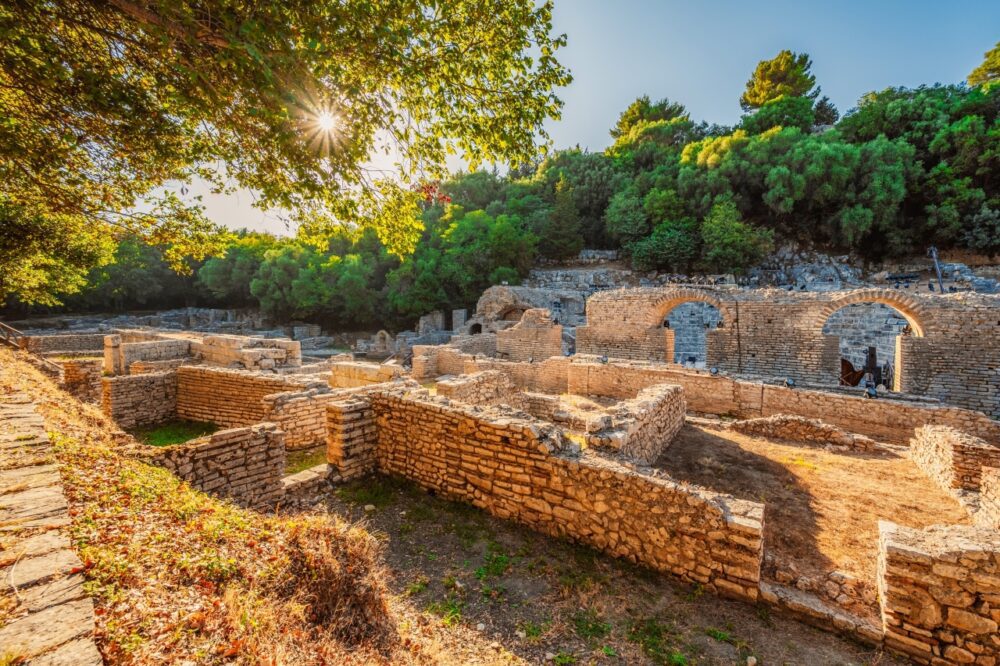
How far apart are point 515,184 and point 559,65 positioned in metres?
40.1

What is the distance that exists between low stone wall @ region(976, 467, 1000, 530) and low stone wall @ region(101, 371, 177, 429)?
44.2 feet

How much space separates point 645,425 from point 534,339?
39.1 feet

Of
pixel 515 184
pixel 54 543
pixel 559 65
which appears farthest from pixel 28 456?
pixel 515 184

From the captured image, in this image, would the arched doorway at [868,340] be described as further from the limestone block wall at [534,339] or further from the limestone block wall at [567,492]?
the limestone block wall at [567,492]

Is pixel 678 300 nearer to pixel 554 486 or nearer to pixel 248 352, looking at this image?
pixel 554 486

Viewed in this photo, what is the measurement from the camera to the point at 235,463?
445 centimetres

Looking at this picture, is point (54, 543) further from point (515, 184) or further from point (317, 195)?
point (515, 184)

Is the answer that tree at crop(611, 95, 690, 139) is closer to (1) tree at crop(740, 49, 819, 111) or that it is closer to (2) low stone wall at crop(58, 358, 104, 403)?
(1) tree at crop(740, 49, 819, 111)

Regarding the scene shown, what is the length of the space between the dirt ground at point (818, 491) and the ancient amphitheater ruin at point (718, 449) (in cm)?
3

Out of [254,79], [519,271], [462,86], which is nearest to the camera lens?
[254,79]

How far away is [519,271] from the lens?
108 feet

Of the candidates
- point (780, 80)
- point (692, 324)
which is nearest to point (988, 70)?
point (780, 80)

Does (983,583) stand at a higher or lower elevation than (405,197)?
lower

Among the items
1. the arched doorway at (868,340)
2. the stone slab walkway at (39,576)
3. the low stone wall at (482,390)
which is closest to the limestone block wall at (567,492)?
the low stone wall at (482,390)
